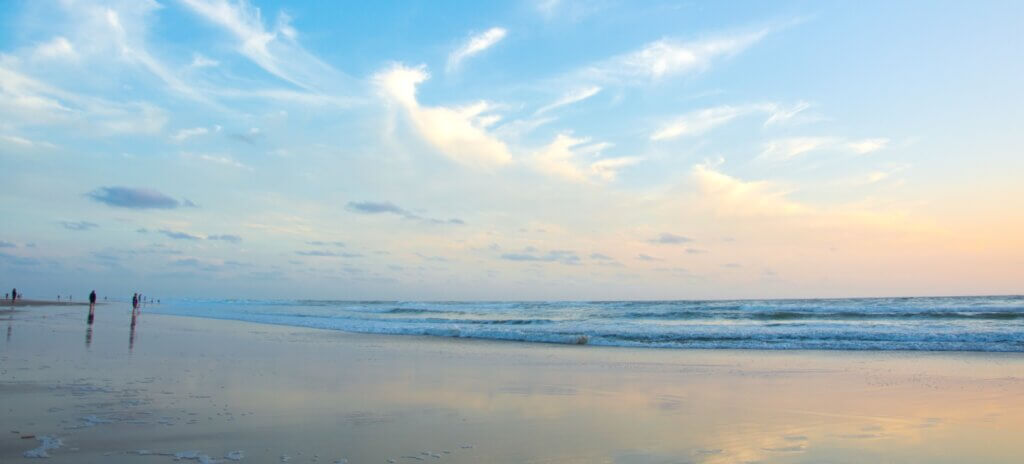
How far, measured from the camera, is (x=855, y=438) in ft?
22.2

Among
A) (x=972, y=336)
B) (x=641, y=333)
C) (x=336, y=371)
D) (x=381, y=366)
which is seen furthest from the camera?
(x=641, y=333)

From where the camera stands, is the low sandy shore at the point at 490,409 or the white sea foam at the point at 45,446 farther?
the low sandy shore at the point at 490,409

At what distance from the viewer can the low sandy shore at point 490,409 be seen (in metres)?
5.97

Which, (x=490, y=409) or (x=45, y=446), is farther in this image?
(x=490, y=409)

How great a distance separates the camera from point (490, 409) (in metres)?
8.20

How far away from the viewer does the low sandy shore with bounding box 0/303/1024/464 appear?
5969 mm

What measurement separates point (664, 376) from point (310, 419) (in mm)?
7162

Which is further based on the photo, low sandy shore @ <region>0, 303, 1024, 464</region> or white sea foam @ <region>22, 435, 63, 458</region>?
low sandy shore @ <region>0, 303, 1024, 464</region>

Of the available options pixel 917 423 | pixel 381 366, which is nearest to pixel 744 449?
pixel 917 423

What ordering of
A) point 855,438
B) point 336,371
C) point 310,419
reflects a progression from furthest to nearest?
point 336,371
point 310,419
point 855,438

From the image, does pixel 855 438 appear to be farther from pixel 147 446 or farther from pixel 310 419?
pixel 147 446

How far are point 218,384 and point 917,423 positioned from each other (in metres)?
9.72

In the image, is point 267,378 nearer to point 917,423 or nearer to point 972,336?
point 917,423

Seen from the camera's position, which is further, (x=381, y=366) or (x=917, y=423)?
(x=381, y=366)
